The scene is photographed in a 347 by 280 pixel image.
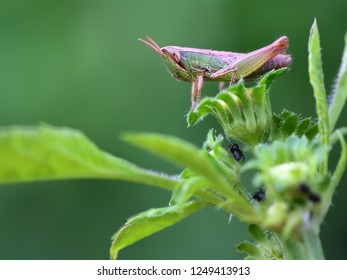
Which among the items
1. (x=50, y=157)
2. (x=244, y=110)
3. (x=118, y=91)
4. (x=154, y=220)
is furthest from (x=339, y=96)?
(x=118, y=91)

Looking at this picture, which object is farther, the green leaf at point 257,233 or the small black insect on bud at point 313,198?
the green leaf at point 257,233

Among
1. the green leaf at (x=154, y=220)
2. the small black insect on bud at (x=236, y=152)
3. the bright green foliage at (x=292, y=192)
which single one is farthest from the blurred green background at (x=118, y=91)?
the bright green foliage at (x=292, y=192)

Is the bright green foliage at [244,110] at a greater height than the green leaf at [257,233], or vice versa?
the bright green foliage at [244,110]

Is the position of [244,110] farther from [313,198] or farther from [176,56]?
[176,56]

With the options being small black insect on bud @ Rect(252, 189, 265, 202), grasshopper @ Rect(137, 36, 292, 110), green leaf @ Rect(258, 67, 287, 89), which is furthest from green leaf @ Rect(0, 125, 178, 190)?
grasshopper @ Rect(137, 36, 292, 110)

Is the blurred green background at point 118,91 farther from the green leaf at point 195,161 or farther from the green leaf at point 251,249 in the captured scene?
the green leaf at point 195,161

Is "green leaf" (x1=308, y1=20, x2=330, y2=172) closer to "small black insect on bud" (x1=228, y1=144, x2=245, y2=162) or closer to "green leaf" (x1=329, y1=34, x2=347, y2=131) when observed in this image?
"green leaf" (x1=329, y1=34, x2=347, y2=131)

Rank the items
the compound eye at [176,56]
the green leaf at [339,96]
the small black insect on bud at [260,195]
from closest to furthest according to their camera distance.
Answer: the small black insect on bud at [260,195], the green leaf at [339,96], the compound eye at [176,56]
